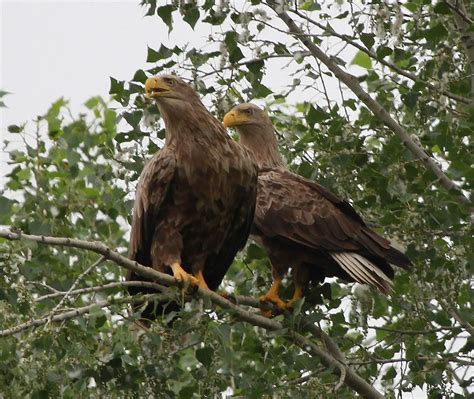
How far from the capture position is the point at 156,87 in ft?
20.1

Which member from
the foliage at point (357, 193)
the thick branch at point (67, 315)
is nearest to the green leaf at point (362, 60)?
the foliage at point (357, 193)

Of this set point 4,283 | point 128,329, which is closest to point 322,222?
point 128,329

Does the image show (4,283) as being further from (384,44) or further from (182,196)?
(384,44)

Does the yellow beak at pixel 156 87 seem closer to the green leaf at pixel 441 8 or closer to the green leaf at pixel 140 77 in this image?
the green leaf at pixel 140 77

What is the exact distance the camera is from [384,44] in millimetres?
5879

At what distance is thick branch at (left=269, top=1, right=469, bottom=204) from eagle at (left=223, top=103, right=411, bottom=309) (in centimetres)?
73

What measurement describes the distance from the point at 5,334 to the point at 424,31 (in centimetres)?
287

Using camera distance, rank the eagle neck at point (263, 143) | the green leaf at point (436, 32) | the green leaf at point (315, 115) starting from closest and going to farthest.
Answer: the green leaf at point (436, 32), the green leaf at point (315, 115), the eagle neck at point (263, 143)

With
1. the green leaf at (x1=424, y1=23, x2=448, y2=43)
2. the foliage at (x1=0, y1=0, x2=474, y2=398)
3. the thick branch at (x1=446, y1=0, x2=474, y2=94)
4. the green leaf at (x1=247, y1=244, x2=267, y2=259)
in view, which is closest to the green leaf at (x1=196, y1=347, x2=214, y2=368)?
the foliage at (x1=0, y1=0, x2=474, y2=398)

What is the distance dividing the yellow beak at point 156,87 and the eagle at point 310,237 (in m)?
1.04

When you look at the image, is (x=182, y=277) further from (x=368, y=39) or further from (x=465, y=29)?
(x=465, y=29)

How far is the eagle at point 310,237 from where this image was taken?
6.46 metres

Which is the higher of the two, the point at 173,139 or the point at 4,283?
the point at 173,139

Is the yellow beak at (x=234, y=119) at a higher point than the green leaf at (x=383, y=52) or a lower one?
higher
